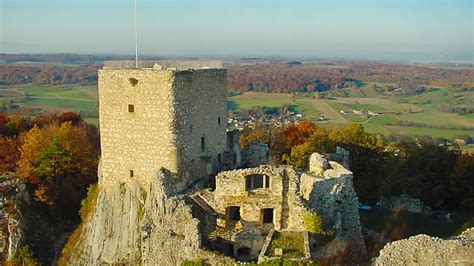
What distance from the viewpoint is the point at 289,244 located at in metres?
17.2

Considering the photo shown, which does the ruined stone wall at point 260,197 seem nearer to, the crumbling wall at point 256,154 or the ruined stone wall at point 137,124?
the ruined stone wall at point 137,124

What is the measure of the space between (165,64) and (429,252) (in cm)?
1378

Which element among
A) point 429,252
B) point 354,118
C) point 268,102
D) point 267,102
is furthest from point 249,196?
point 268,102

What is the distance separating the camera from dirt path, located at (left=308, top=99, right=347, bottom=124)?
88.5 m

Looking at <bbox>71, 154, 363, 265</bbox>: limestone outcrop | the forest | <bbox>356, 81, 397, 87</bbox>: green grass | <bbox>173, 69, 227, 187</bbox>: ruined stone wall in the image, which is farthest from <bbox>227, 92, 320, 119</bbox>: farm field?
<bbox>71, 154, 363, 265</bbox>: limestone outcrop

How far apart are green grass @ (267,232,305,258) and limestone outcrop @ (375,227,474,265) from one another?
2.86 metres

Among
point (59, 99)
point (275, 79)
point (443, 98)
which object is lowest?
point (59, 99)

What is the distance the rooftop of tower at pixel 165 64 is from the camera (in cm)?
2202

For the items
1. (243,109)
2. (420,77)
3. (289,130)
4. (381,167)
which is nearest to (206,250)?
(381,167)

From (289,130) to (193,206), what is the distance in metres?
28.5

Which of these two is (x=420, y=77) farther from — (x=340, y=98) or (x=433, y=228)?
(x=433, y=228)

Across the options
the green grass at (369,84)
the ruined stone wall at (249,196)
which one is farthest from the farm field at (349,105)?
the ruined stone wall at (249,196)

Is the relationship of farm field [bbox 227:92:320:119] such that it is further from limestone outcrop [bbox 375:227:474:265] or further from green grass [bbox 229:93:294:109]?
limestone outcrop [bbox 375:227:474:265]

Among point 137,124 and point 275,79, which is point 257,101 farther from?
point 137,124
